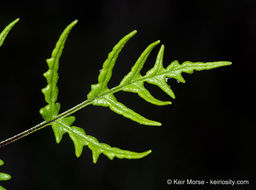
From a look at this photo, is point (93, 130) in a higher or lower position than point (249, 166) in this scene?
higher

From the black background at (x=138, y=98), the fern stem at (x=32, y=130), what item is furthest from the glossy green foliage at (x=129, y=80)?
the black background at (x=138, y=98)

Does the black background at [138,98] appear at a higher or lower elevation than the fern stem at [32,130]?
higher

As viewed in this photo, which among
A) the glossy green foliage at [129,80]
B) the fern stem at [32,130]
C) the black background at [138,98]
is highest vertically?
the black background at [138,98]

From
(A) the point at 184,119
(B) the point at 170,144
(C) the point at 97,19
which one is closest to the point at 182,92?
(A) the point at 184,119

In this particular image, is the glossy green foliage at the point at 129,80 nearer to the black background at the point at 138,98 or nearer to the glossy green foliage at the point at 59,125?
the glossy green foliage at the point at 59,125

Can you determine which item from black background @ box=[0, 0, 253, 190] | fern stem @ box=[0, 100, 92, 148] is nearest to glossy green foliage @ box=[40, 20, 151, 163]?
fern stem @ box=[0, 100, 92, 148]

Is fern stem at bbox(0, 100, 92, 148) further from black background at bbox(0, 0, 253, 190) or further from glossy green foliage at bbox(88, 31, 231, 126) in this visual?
black background at bbox(0, 0, 253, 190)

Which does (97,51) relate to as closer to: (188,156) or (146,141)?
(146,141)

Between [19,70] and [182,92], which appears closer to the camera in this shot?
[19,70]

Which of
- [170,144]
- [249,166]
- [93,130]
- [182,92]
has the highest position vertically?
[182,92]
